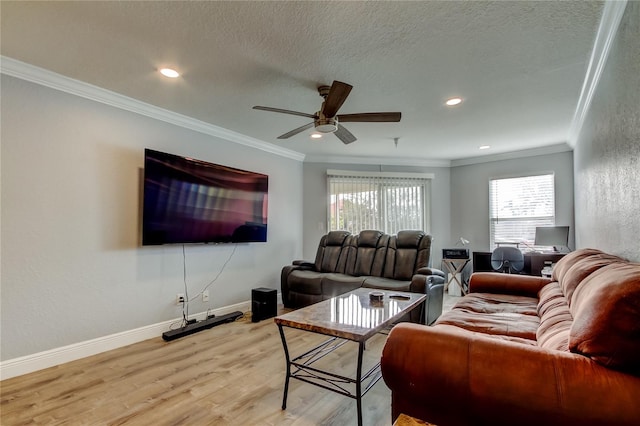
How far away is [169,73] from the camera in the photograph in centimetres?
262

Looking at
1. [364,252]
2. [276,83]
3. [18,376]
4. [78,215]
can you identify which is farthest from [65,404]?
[364,252]

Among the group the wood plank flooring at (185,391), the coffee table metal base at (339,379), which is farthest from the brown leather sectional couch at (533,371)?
the wood plank flooring at (185,391)

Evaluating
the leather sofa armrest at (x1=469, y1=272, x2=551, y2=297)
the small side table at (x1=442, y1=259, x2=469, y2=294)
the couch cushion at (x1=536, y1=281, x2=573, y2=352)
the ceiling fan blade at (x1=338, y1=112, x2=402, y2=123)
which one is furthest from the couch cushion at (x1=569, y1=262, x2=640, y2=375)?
the small side table at (x1=442, y1=259, x2=469, y2=294)

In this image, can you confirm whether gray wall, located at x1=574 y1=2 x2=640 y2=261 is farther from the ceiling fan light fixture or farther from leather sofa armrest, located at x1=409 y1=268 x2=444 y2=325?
the ceiling fan light fixture

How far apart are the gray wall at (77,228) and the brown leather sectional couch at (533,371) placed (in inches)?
111

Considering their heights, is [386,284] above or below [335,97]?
below

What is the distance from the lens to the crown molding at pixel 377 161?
560 cm

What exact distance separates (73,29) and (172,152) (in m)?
1.63

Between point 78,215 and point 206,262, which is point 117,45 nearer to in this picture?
point 78,215

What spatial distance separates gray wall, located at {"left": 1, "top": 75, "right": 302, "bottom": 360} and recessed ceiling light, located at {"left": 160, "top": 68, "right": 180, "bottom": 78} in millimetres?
864

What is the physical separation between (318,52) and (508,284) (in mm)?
2504

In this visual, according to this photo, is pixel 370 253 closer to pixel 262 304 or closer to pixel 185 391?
pixel 262 304

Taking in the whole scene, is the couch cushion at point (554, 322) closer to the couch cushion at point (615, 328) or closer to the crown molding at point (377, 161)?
the couch cushion at point (615, 328)

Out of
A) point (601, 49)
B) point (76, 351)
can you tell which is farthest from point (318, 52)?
point (76, 351)
